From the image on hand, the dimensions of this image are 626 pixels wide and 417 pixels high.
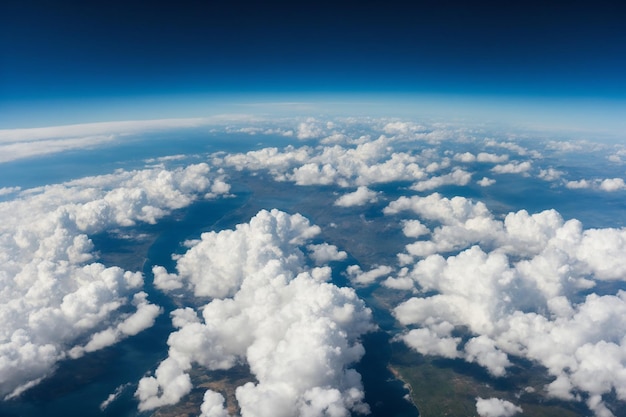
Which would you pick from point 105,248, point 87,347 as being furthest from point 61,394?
point 105,248

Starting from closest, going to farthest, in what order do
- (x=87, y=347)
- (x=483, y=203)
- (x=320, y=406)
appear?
1. (x=320, y=406)
2. (x=87, y=347)
3. (x=483, y=203)

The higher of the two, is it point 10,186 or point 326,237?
point 10,186

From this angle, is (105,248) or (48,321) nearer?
(48,321)

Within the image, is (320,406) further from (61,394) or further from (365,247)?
(365,247)

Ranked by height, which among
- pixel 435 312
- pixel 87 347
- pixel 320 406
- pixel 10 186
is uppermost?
pixel 10 186

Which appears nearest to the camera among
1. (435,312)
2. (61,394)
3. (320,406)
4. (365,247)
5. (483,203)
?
(320,406)

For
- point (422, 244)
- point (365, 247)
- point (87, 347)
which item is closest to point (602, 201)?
point (422, 244)

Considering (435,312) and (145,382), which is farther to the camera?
(435,312)

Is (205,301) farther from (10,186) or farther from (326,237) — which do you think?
(10,186)

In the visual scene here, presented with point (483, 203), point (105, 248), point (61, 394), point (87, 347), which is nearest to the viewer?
point (61, 394)
